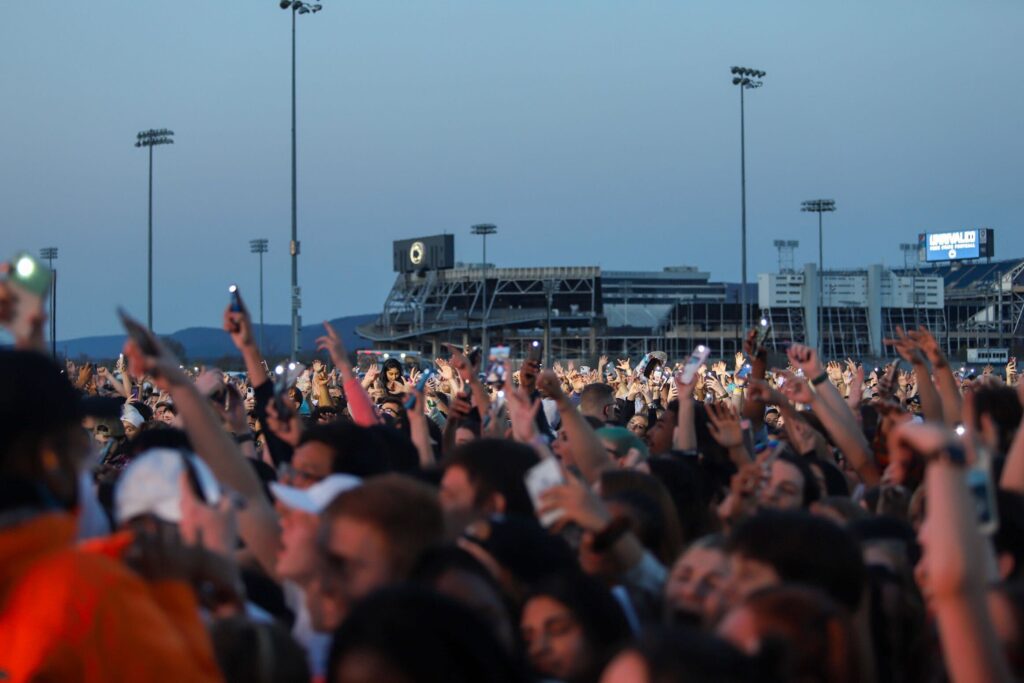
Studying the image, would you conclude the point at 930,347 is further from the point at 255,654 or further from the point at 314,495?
the point at 255,654

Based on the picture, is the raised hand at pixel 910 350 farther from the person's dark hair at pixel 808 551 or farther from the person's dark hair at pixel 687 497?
the person's dark hair at pixel 808 551

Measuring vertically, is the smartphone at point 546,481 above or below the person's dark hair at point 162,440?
below

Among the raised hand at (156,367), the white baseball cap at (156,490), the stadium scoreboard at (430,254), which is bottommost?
the white baseball cap at (156,490)

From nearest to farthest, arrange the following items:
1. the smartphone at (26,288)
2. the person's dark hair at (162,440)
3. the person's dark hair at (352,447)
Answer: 1. the smartphone at (26,288)
2. the person's dark hair at (352,447)
3. the person's dark hair at (162,440)

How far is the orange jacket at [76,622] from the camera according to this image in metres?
2.53

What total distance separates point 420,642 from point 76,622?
25.9 inches

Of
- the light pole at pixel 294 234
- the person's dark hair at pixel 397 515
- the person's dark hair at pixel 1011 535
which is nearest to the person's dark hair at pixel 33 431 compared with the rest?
the person's dark hair at pixel 397 515

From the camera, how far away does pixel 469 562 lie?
3.43 meters

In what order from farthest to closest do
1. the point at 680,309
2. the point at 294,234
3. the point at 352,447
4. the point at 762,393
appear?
the point at 680,309
the point at 294,234
the point at 762,393
the point at 352,447

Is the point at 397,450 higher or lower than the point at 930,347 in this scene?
lower

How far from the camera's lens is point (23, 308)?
420 cm

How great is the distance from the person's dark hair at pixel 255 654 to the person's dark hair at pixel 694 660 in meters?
0.90

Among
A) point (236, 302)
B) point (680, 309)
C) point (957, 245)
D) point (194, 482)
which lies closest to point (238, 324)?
point (236, 302)

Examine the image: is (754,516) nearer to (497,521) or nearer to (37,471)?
(497,521)
